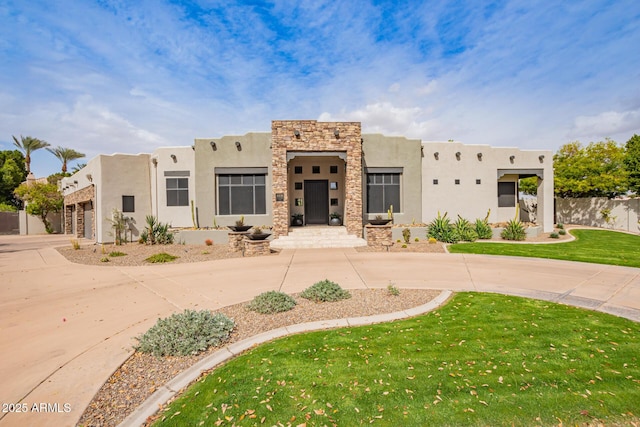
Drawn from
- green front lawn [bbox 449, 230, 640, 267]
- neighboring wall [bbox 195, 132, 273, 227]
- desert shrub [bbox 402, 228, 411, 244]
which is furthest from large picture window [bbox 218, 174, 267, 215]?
green front lawn [bbox 449, 230, 640, 267]

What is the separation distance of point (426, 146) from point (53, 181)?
125ft

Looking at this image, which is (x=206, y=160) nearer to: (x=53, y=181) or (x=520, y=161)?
(x=520, y=161)

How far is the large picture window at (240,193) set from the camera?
1647 cm

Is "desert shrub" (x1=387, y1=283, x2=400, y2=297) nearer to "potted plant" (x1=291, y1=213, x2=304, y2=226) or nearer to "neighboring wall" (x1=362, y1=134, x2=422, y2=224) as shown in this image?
"neighboring wall" (x1=362, y1=134, x2=422, y2=224)

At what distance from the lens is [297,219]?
57.5 ft

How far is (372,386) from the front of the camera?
125 inches

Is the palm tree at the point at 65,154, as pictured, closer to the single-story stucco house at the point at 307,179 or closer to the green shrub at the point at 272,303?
the single-story stucco house at the point at 307,179

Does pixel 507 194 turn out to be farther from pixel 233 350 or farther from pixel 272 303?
pixel 233 350

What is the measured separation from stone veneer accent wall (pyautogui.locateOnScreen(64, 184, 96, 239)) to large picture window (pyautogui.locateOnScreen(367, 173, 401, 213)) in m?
16.2

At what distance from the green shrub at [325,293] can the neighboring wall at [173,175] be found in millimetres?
12466

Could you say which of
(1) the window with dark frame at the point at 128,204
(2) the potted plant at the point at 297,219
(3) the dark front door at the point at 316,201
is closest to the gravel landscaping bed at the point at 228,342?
(2) the potted plant at the point at 297,219

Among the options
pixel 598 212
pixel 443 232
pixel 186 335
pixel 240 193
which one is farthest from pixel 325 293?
pixel 598 212

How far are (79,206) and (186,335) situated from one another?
2271cm

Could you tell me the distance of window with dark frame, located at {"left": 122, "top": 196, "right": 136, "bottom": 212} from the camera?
16281 millimetres
